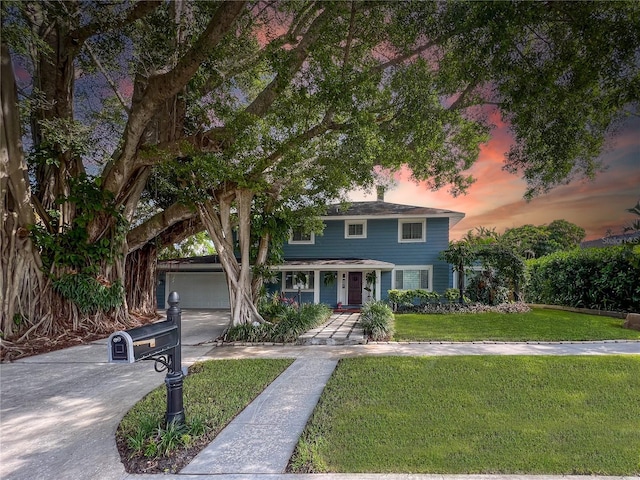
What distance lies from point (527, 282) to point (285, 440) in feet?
46.0

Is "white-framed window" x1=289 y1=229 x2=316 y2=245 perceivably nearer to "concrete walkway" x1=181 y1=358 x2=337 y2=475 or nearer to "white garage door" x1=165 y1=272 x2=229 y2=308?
"white garage door" x1=165 y1=272 x2=229 y2=308

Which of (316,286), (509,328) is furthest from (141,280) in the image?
(509,328)

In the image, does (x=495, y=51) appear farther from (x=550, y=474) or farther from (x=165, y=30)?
(x=165, y=30)

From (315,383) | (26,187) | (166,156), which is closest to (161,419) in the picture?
(315,383)

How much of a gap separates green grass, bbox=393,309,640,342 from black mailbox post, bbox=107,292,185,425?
582cm

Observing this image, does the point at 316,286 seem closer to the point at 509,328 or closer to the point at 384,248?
the point at 384,248

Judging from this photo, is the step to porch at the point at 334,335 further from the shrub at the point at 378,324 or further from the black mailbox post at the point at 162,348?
the black mailbox post at the point at 162,348

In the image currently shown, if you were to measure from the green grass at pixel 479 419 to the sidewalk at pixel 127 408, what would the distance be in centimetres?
20

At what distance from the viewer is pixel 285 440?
327cm

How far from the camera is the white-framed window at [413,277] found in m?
16.0

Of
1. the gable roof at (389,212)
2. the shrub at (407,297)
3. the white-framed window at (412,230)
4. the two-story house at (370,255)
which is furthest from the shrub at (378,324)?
the white-framed window at (412,230)

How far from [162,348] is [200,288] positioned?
1553 centimetres

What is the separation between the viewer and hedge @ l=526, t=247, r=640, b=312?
10648 mm

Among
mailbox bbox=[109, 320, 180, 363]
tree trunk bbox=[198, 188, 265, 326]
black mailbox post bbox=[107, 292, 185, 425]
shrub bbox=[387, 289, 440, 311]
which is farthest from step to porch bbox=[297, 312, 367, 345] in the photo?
mailbox bbox=[109, 320, 180, 363]
